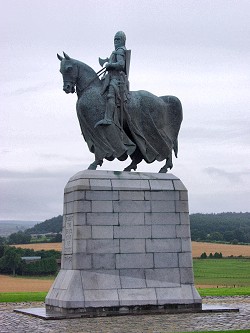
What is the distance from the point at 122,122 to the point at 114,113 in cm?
44

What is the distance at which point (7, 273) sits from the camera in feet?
147

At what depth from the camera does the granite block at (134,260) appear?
65.5ft

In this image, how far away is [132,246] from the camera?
66.2 feet

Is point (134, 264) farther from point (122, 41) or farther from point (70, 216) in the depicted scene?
point (122, 41)

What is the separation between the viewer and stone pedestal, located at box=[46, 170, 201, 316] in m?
19.4

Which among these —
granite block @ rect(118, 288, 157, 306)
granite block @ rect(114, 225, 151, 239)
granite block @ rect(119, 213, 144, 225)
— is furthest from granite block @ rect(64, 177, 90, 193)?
granite block @ rect(118, 288, 157, 306)

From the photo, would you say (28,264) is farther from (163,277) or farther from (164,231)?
(163,277)

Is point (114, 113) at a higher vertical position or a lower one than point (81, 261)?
higher

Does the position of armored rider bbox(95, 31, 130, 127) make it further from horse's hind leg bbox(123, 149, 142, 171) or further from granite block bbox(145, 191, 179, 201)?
granite block bbox(145, 191, 179, 201)

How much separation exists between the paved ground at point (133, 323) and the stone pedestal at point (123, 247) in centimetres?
84

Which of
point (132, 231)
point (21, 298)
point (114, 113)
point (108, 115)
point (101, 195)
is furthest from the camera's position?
point (21, 298)

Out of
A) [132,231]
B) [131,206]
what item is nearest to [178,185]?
[131,206]

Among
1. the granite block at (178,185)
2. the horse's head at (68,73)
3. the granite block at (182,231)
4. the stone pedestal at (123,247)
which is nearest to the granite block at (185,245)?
the stone pedestal at (123,247)

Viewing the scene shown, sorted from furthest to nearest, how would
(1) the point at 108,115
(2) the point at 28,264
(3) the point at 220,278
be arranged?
(2) the point at 28,264 → (3) the point at 220,278 → (1) the point at 108,115
